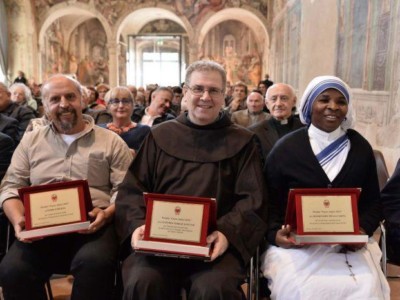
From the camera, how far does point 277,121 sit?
4.86m

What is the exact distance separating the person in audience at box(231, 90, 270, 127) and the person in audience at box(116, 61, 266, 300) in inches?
142

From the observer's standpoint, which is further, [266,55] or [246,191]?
[266,55]

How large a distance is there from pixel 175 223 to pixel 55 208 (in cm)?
75

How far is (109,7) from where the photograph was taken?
816 inches

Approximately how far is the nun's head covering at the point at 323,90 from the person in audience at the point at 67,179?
1.31m

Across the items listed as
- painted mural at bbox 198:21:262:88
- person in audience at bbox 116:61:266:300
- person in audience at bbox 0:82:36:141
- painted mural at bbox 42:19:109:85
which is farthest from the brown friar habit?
painted mural at bbox 42:19:109:85

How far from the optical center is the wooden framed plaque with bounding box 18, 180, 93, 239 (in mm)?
2402

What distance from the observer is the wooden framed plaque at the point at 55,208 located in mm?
2402

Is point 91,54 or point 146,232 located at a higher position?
point 91,54

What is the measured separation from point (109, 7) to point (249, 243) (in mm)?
20398

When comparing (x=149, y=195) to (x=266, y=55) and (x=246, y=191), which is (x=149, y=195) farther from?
(x=266, y=55)

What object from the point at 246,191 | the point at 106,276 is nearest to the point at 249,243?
the point at 246,191

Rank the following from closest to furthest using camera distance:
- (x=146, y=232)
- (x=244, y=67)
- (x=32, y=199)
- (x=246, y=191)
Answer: (x=146, y=232)
(x=32, y=199)
(x=246, y=191)
(x=244, y=67)

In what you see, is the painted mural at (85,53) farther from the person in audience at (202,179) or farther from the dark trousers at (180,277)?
the dark trousers at (180,277)
